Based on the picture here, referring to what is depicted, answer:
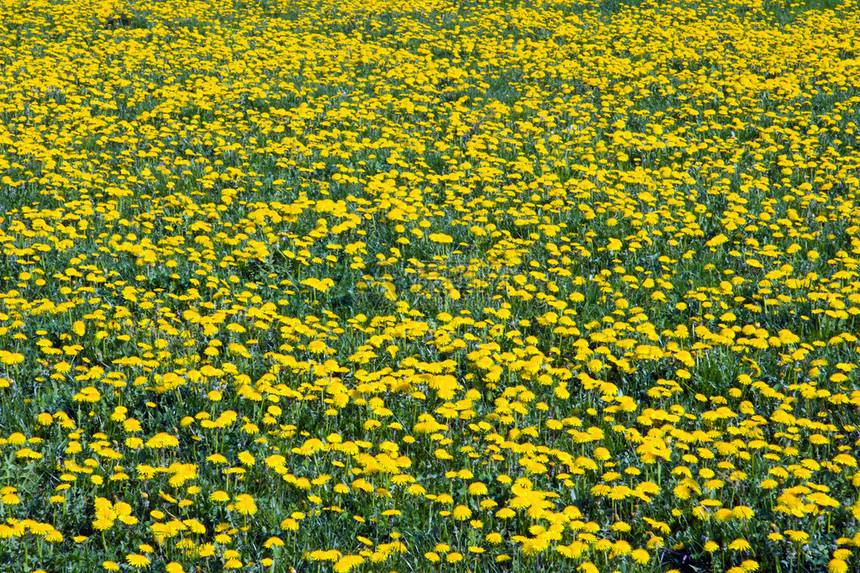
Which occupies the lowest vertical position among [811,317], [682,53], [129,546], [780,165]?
[129,546]

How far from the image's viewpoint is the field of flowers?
11.3 ft

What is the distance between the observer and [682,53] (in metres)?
11.6

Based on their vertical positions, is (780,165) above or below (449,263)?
above

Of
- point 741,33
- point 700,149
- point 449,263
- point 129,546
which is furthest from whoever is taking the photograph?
point 741,33

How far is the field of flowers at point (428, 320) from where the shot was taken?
11.3ft

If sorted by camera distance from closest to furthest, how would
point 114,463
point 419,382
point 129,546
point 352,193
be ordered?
point 129,546 → point 114,463 → point 419,382 → point 352,193

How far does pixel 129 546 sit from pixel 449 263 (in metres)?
3.34

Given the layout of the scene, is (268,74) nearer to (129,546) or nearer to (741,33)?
(741,33)

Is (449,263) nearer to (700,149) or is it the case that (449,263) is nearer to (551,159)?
(551,159)

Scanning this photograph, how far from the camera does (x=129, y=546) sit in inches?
131

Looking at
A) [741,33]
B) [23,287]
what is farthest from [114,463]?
[741,33]

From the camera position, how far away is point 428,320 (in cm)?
528

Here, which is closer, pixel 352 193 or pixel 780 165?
pixel 352 193

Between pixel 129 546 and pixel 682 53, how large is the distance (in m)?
10.7
